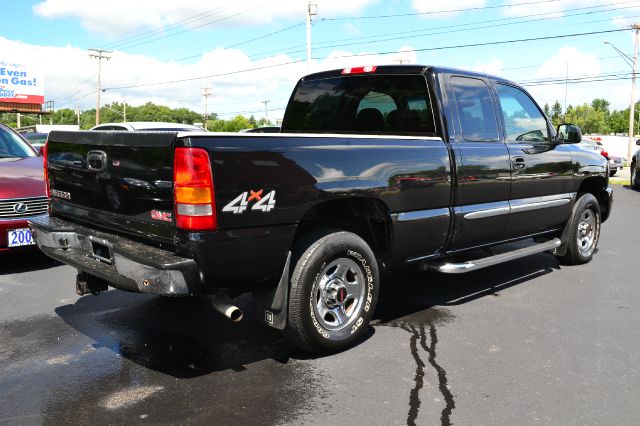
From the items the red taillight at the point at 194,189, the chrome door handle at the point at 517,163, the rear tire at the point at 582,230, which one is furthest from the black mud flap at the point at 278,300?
the rear tire at the point at 582,230

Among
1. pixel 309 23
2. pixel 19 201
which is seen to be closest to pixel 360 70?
pixel 19 201

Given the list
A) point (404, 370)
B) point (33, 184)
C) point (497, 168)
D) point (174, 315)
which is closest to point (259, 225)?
point (404, 370)

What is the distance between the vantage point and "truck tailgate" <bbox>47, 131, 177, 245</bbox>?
3359 mm

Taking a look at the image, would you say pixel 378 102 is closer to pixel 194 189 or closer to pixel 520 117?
pixel 520 117

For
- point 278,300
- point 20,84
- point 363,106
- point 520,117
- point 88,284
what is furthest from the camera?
point 20,84

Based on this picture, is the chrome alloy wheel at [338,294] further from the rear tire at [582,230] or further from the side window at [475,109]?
the rear tire at [582,230]

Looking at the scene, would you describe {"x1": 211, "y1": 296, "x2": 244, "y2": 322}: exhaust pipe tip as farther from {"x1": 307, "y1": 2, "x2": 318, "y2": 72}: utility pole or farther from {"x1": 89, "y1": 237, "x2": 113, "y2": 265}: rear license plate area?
{"x1": 307, "y1": 2, "x2": 318, "y2": 72}: utility pole

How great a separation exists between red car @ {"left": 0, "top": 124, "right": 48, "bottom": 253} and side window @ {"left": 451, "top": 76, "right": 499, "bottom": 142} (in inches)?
170

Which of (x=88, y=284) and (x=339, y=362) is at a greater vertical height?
(x=88, y=284)

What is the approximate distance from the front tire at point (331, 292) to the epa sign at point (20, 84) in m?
54.7

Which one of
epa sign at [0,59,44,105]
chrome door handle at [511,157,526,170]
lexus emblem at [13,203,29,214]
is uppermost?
epa sign at [0,59,44,105]

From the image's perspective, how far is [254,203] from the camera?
3.37 meters

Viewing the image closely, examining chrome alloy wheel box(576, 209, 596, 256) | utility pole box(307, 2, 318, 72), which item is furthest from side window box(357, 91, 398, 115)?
utility pole box(307, 2, 318, 72)

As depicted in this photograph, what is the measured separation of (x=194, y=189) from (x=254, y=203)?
1.20 feet
